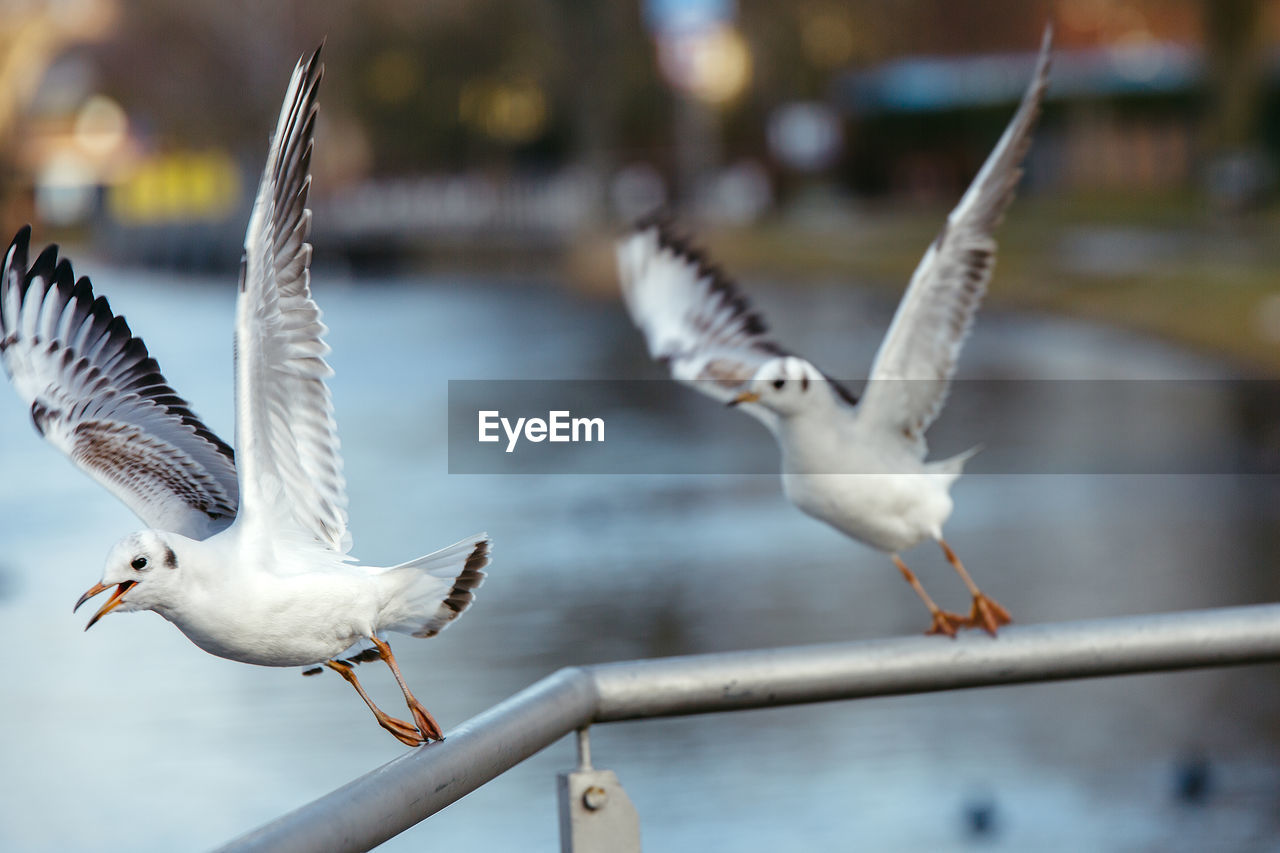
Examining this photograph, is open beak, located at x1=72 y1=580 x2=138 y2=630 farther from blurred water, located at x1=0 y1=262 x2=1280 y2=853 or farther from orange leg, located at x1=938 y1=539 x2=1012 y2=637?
blurred water, located at x1=0 y1=262 x2=1280 y2=853

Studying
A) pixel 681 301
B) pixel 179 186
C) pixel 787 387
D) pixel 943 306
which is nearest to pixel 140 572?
pixel 787 387

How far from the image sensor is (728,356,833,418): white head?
3.54 m

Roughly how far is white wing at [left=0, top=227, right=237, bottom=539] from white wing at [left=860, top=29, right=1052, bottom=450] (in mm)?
1249

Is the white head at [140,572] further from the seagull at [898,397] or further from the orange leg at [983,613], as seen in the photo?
the orange leg at [983,613]

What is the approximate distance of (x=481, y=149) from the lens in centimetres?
5875

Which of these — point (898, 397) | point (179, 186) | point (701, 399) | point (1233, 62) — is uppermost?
point (179, 186)

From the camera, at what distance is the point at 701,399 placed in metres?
18.7

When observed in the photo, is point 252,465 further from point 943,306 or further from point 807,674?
point 943,306

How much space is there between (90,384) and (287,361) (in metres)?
0.60

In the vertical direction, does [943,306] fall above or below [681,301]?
below

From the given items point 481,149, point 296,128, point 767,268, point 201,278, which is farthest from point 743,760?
point 481,149

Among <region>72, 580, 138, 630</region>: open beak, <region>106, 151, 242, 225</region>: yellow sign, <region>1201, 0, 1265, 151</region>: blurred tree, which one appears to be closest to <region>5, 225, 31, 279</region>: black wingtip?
<region>72, 580, 138, 630</region>: open beak

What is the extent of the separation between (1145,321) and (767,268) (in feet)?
40.9

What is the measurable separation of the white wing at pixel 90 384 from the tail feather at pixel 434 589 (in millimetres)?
473
